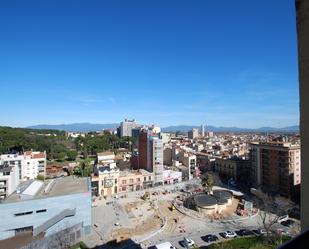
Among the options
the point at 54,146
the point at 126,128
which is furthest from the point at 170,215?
the point at 126,128

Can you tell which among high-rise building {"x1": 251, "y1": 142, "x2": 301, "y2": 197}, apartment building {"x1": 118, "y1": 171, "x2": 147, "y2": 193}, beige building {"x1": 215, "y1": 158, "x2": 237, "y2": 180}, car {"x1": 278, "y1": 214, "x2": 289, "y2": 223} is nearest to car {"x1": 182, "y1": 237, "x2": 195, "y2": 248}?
car {"x1": 278, "y1": 214, "x2": 289, "y2": 223}

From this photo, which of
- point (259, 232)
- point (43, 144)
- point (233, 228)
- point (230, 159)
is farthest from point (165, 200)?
point (43, 144)

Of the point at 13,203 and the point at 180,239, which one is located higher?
the point at 13,203

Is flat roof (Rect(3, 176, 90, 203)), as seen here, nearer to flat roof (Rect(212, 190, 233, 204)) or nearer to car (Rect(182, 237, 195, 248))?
car (Rect(182, 237, 195, 248))

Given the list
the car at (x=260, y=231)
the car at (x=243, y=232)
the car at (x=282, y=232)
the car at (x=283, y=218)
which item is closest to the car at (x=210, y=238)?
the car at (x=243, y=232)

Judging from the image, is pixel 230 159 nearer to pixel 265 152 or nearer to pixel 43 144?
pixel 265 152

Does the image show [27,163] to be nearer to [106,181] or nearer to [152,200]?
[106,181]
